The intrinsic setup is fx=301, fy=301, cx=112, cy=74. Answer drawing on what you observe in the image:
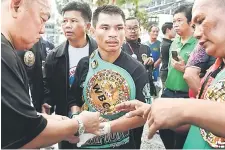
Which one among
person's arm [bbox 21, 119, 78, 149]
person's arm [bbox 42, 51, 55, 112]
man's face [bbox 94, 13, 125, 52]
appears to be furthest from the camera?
person's arm [bbox 42, 51, 55, 112]

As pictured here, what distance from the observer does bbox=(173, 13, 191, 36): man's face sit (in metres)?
4.03

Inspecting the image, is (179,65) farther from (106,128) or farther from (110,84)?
(106,128)

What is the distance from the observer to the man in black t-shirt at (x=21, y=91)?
4.45 feet

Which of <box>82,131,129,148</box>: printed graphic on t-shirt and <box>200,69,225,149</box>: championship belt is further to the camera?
<box>82,131,129,148</box>: printed graphic on t-shirt

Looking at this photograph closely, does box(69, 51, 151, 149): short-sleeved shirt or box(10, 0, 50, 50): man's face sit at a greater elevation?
box(10, 0, 50, 50): man's face

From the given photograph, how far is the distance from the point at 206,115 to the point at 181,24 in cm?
299

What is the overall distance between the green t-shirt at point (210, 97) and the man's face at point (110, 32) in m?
1.04

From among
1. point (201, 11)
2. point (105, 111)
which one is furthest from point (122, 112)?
point (201, 11)


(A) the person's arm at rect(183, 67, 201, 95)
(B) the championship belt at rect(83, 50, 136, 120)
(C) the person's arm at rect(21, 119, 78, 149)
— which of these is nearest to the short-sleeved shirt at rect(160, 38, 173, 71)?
(A) the person's arm at rect(183, 67, 201, 95)

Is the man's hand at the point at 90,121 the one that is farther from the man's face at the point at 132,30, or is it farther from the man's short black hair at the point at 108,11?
the man's face at the point at 132,30

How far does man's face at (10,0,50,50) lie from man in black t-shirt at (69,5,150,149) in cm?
75

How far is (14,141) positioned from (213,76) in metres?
1.14

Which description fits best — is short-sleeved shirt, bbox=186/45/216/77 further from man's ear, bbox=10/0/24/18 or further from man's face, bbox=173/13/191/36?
man's ear, bbox=10/0/24/18

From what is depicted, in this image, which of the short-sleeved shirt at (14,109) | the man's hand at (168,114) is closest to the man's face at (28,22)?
the short-sleeved shirt at (14,109)
